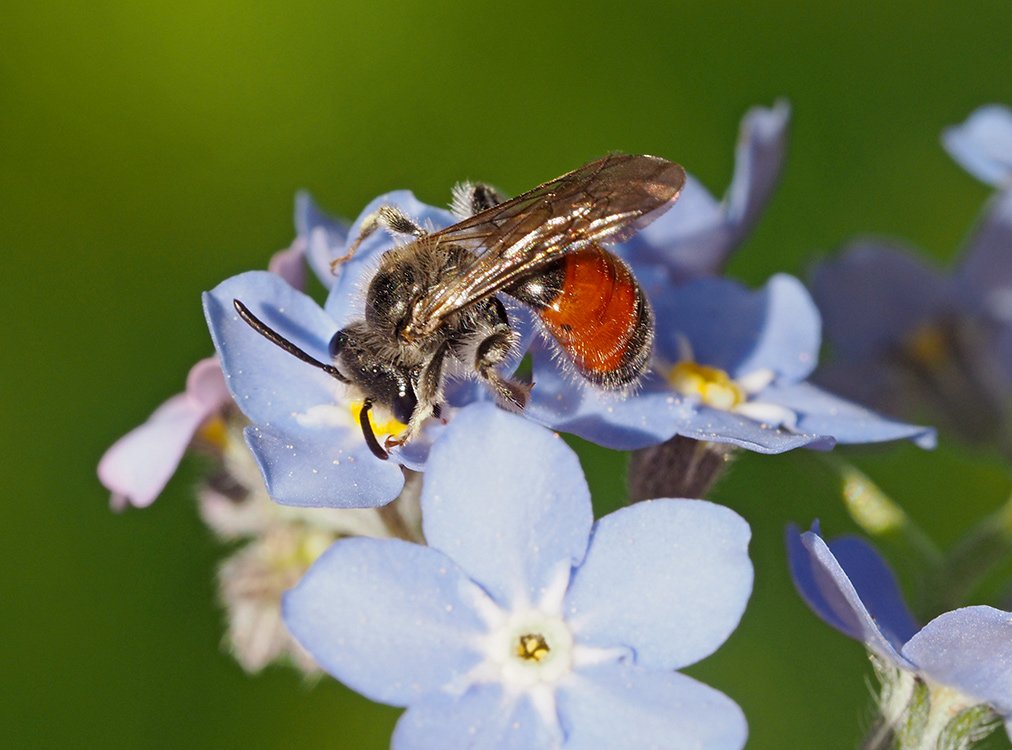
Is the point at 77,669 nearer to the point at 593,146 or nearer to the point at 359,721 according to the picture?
the point at 359,721

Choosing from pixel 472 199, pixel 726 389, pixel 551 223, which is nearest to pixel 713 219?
pixel 726 389

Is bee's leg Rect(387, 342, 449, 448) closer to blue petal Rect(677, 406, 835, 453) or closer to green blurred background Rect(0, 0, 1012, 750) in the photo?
blue petal Rect(677, 406, 835, 453)

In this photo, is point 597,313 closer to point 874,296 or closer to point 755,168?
point 755,168

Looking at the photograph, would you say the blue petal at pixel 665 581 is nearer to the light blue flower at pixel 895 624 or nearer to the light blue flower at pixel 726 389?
the light blue flower at pixel 895 624

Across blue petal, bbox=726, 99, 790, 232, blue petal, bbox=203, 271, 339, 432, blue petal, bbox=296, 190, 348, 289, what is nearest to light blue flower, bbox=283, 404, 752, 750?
blue petal, bbox=203, 271, 339, 432

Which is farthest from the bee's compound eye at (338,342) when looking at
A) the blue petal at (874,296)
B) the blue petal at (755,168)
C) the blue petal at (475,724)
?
the blue petal at (874,296)
